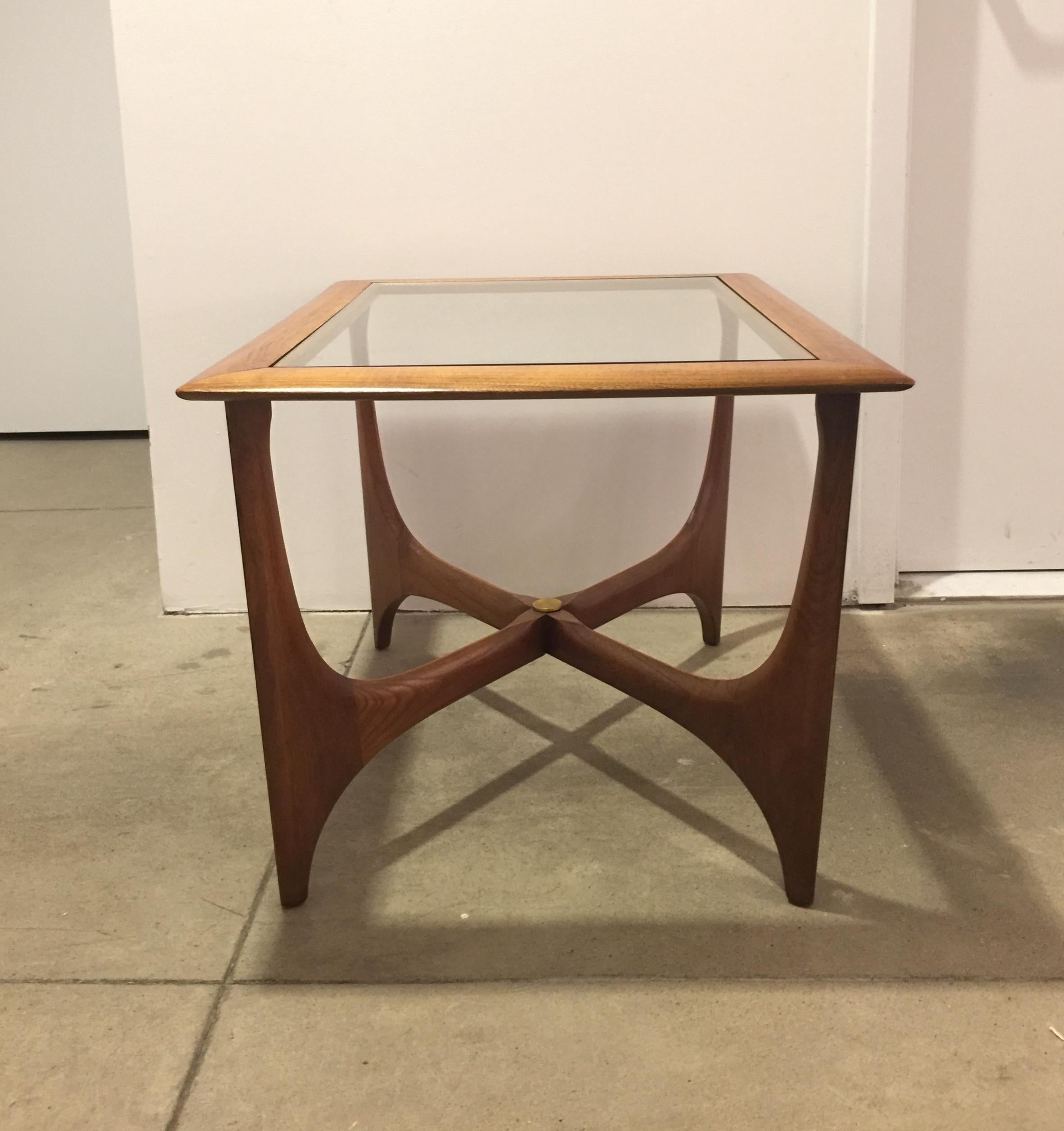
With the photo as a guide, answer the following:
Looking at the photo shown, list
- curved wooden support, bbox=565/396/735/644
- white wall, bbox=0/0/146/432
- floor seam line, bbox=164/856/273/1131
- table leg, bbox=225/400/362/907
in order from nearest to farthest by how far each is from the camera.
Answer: floor seam line, bbox=164/856/273/1131
table leg, bbox=225/400/362/907
curved wooden support, bbox=565/396/735/644
white wall, bbox=0/0/146/432

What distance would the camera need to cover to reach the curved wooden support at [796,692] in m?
1.23

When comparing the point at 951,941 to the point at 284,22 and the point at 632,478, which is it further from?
the point at 284,22

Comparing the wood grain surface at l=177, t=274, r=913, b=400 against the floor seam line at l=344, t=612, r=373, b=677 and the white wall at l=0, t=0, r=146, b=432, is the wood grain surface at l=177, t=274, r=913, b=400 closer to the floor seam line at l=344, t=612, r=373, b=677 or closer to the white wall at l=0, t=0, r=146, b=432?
the floor seam line at l=344, t=612, r=373, b=677

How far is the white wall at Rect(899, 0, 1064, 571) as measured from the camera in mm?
2051

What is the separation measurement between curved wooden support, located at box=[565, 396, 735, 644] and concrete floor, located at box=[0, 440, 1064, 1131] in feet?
0.36

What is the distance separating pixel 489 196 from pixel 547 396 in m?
Answer: 1.04

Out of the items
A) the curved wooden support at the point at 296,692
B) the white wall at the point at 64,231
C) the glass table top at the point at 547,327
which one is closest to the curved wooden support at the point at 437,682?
the curved wooden support at the point at 296,692

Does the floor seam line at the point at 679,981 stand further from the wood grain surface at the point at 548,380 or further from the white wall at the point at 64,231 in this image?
the white wall at the point at 64,231

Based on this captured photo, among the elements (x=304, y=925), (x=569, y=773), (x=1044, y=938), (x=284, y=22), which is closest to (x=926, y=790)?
(x=1044, y=938)

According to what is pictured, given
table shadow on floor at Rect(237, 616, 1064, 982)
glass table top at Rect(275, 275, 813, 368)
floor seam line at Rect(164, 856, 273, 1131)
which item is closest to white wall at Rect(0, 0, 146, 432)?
glass table top at Rect(275, 275, 813, 368)

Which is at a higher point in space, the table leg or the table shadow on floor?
the table leg

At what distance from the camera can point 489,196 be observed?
80.4 inches

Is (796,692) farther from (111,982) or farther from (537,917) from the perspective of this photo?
(111,982)

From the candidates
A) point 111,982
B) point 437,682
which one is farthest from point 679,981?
point 111,982
